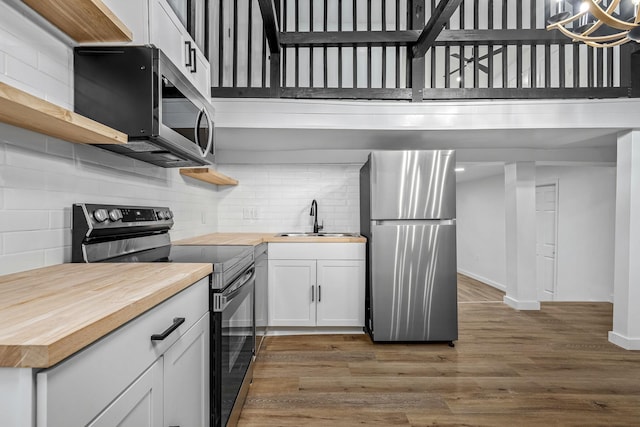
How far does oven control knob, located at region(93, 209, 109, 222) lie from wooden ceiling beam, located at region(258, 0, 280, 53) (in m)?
1.51

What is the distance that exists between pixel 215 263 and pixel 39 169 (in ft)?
2.44

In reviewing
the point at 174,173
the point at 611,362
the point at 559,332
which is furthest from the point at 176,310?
the point at 559,332

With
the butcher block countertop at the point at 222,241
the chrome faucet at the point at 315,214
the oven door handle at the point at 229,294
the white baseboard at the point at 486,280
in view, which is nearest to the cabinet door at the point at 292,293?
the butcher block countertop at the point at 222,241

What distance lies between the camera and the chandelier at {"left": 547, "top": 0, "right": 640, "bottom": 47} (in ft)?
Result: 5.34

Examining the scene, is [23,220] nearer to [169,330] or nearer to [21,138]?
[21,138]

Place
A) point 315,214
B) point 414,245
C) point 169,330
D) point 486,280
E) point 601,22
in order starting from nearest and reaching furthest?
point 169,330, point 601,22, point 414,245, point 315,214, point 486,280

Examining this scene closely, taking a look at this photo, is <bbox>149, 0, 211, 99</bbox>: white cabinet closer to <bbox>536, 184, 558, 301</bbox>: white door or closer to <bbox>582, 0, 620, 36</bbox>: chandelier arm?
<bbox>582, 0, 620, 36</bbox>: chandelier arm

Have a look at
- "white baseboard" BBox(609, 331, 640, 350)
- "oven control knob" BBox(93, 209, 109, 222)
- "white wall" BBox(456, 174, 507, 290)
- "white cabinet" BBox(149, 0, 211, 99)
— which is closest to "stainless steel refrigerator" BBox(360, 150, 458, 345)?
"white baseboard" BBox(609, 331, 640, 350)

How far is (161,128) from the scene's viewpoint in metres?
1.52

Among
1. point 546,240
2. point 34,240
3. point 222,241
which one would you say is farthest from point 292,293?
point 546,240

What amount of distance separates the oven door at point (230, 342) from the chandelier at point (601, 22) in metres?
2.07

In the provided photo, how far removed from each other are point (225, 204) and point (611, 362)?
11.7 ft

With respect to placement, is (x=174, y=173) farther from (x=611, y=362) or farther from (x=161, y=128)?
(x=611, y=362)

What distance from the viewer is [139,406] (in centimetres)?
89
